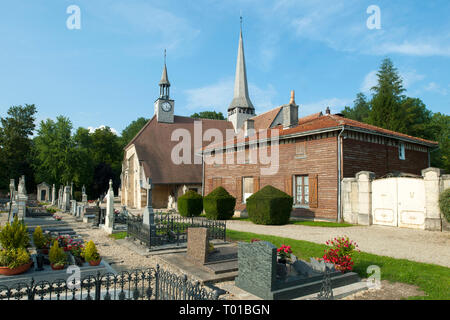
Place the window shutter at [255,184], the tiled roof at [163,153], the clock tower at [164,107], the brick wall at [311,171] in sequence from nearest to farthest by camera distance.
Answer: the brick wall at [311,171]
the window shutter at [255,184]
the tiled roof at [163,153]
the clock tower at [164,107]

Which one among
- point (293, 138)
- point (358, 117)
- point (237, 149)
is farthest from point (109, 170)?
point (358, 117)

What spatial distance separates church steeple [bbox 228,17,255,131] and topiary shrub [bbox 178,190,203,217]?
18366 millimetres

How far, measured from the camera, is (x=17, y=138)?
4916 cm

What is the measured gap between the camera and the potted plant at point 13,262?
6629 mm

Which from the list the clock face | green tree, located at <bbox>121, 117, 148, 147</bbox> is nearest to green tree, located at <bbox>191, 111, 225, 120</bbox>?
green tree, located at <bbox>121, 117, 148, 147</bbox>

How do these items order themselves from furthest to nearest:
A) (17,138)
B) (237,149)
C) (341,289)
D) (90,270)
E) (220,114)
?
(220,114) < (17,138) < (237,149) < (90,270) < (341,289)

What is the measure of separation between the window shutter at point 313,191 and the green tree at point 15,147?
4631 centimetres

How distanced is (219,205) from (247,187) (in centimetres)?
374

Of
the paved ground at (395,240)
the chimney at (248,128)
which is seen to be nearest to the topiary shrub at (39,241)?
the paved ground at (395,240)

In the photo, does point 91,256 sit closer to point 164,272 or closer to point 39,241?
point 39,241

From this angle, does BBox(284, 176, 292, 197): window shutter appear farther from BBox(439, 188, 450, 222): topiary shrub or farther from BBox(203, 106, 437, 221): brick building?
BBox(439, 188, 450, 222): topiary shrub

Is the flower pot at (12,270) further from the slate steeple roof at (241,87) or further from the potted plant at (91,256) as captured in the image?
the slate steeple roof at (241,87)
